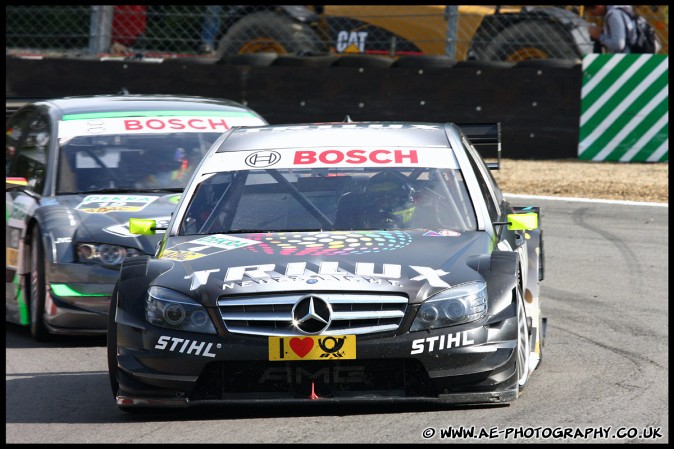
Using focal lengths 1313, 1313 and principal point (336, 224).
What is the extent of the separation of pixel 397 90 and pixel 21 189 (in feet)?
24.0

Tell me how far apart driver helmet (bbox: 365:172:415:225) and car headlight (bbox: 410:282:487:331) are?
1.00 meters

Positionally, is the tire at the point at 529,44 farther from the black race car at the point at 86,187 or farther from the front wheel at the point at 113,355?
the front wheel at the point at 113,355

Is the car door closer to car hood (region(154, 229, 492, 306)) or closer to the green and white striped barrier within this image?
car hood (region(154, 229, 492, 306))

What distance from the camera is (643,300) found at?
343 inches

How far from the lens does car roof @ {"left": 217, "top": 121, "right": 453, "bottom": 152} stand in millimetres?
6949

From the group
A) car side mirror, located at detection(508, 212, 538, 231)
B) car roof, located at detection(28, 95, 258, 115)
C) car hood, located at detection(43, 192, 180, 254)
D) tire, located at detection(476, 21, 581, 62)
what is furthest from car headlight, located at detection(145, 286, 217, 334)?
tire, located at detection(476, 21, 581, 62)

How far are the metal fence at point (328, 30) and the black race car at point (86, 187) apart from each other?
23.4 feet

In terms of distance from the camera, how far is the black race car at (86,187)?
785 cm

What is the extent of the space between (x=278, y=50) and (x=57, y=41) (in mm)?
2996

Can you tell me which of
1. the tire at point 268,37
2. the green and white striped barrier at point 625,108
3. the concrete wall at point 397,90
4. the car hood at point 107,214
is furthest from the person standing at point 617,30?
the car hood at point 107,214

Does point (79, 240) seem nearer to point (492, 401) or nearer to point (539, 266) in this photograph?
point (539, 266)

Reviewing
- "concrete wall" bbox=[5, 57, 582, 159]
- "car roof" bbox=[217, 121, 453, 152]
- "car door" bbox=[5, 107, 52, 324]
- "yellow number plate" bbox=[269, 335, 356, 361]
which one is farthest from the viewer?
"concrete wall" bbox=[5, 57, 582, 159]

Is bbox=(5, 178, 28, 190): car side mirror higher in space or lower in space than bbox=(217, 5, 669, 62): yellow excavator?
lower

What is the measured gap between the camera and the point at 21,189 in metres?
8.85
